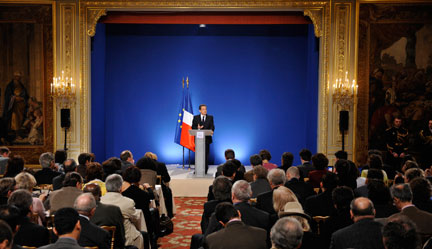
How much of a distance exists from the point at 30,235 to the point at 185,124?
831 centimetres

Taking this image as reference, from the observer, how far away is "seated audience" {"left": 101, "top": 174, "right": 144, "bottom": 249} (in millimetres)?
4777

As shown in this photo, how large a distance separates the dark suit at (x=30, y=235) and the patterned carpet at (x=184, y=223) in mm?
2678

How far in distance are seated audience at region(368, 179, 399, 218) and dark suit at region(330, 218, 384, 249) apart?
2.54ft

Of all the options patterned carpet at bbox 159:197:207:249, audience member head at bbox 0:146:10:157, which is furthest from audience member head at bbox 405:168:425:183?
audience member head at bbox 0:146:10:157

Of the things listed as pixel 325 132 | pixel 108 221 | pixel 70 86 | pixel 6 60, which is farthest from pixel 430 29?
pixel 6 60

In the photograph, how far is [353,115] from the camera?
10.5 metres

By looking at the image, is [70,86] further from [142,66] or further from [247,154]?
[247,154]

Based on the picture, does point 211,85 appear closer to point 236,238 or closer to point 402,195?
point 402,195

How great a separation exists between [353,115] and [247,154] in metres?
3.31

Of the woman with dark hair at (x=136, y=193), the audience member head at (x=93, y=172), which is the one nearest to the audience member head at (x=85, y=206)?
the woman with dark hair at (x=136, y=193)

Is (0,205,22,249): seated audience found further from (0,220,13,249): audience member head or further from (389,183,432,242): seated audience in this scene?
(389,183,432,242): seated audience

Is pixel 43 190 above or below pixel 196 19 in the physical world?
below

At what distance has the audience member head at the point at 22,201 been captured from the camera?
3.80 m

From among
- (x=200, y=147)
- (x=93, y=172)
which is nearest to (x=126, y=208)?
(x=93, y=172)
